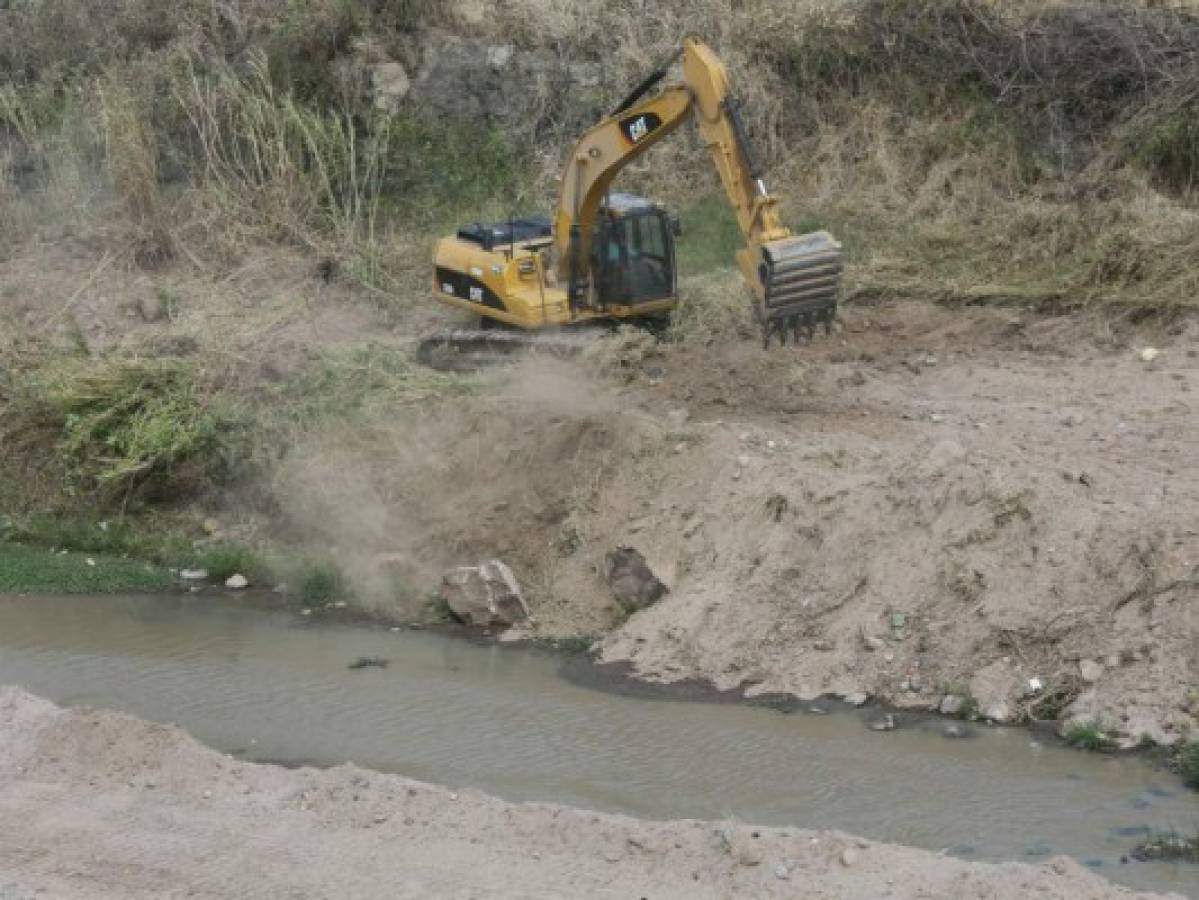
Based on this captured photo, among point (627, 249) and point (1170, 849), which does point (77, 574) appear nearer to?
point (627, 249)

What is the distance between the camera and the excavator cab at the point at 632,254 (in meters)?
16.5

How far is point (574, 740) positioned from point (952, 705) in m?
2.32

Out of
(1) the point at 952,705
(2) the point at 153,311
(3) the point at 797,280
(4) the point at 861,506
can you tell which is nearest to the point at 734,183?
(3) the point at 797,280

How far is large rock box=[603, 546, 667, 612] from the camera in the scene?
44.4ft

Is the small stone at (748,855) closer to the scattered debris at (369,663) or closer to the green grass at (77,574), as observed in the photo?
the scattered debris at (369,663)

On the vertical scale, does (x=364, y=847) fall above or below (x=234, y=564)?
above

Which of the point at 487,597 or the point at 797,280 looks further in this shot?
the point at 487,597

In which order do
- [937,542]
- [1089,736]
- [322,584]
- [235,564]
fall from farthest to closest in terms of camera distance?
[235,564] → [322,584] → [937,542] → [1089,736]

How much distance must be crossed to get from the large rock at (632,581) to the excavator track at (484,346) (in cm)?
313

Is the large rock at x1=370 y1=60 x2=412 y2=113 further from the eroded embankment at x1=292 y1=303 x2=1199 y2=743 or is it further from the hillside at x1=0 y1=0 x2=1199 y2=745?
the eroded embankment at x1=292 y1=303 x2=1199 y2=743

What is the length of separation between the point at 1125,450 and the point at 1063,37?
698 centimetres

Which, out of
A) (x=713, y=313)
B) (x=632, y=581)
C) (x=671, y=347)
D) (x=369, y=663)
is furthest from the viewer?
(x=713, y=313)

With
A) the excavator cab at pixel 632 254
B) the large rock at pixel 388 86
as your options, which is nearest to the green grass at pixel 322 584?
the excavator cab at pixel 632 254

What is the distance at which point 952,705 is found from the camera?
465 inches
